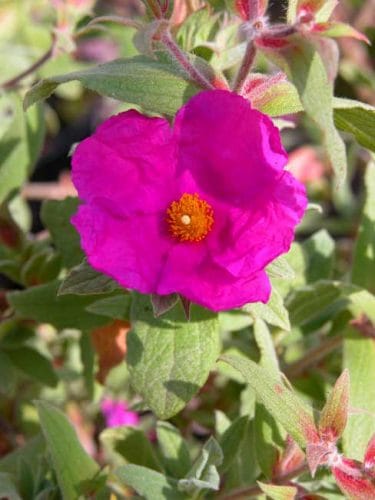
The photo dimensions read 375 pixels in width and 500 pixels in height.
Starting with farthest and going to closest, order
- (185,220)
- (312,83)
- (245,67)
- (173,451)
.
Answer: (173,451) → (185,220) → (245,67) → (312,83)

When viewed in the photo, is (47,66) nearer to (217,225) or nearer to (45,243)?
(45,243)

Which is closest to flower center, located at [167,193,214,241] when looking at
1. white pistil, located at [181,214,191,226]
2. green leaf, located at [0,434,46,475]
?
white pistil, located at [181,214,191,226]

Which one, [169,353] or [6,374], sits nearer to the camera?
[169,353]

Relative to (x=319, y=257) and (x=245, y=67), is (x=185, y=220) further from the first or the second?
(x=319, y=257)

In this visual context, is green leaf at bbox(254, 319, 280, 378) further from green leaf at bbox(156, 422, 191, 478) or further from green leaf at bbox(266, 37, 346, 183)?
green leaf at bbox(266, 37, 346, 183)

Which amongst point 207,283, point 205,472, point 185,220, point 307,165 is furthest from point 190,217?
point 307,165

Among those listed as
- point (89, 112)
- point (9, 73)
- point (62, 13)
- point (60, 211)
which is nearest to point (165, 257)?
point (60, 211)

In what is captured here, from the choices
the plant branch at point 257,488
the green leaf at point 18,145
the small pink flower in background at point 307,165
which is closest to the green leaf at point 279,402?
the plant branch at point 257,488
